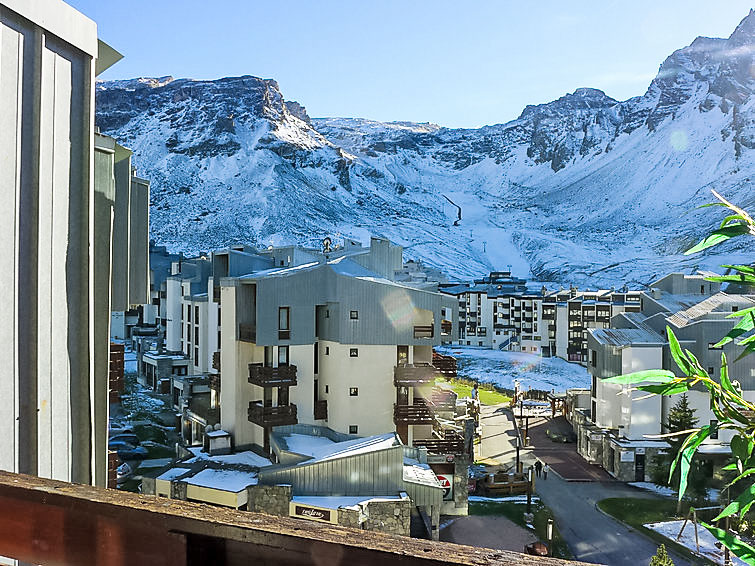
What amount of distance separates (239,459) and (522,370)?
37.7m

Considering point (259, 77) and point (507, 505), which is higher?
point (259, 77)

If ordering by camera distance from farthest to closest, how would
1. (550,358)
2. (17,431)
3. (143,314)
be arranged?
(550,358) → (143,314) → (17,431)

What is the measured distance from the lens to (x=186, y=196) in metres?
132

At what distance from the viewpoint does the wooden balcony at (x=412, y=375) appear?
20.0m

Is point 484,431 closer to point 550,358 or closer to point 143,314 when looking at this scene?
point 550,358

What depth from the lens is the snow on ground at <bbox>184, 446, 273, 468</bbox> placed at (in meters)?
18.7

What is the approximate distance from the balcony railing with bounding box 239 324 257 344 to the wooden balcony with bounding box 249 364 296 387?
94cm

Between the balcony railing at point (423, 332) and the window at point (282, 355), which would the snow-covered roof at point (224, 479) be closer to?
the window at point (282, 355)

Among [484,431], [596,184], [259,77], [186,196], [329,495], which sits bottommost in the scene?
[484,431]

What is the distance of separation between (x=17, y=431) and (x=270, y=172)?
146 metres

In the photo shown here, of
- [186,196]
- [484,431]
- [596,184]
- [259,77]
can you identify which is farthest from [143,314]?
[596,184]

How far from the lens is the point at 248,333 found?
20.3 metres

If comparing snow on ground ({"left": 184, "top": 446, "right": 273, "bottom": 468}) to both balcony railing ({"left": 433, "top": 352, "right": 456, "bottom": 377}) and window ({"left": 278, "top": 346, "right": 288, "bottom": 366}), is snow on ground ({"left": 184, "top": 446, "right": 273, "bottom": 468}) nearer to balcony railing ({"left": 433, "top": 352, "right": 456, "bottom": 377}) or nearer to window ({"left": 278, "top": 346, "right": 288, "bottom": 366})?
window ({"left": 278, "top": 346, "right": 288, "bottom": 366})

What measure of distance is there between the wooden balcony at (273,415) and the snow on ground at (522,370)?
28369 mm
